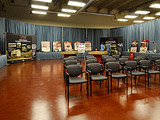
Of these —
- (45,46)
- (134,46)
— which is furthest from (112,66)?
(45,46)

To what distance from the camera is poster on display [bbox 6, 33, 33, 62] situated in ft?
37.6

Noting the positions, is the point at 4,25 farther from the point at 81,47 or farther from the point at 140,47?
the point at 140,47

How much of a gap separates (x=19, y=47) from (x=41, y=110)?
1029cm

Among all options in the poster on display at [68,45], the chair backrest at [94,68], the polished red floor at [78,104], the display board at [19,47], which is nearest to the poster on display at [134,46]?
the poster on display at [68,45]

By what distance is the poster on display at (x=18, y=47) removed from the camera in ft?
37.6

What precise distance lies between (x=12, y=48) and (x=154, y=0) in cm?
1117

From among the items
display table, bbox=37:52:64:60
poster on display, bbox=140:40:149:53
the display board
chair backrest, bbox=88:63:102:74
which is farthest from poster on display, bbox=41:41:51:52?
chair backrest, bbox=88:63:102:74

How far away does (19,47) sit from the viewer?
1235cm

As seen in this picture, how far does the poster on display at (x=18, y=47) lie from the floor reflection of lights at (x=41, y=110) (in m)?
9.03

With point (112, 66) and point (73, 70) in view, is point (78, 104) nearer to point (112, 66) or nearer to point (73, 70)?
point (73, 70)

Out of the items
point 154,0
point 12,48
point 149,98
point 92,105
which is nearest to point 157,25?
point 154,0

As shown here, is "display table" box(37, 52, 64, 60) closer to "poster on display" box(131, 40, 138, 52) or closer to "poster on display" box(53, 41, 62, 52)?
"poster on display" box(53, 41, 62, 52)

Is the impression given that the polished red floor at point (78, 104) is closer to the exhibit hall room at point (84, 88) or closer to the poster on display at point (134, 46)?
the exhibit hall room at point (84, 88)

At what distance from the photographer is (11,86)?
17.7 feet
